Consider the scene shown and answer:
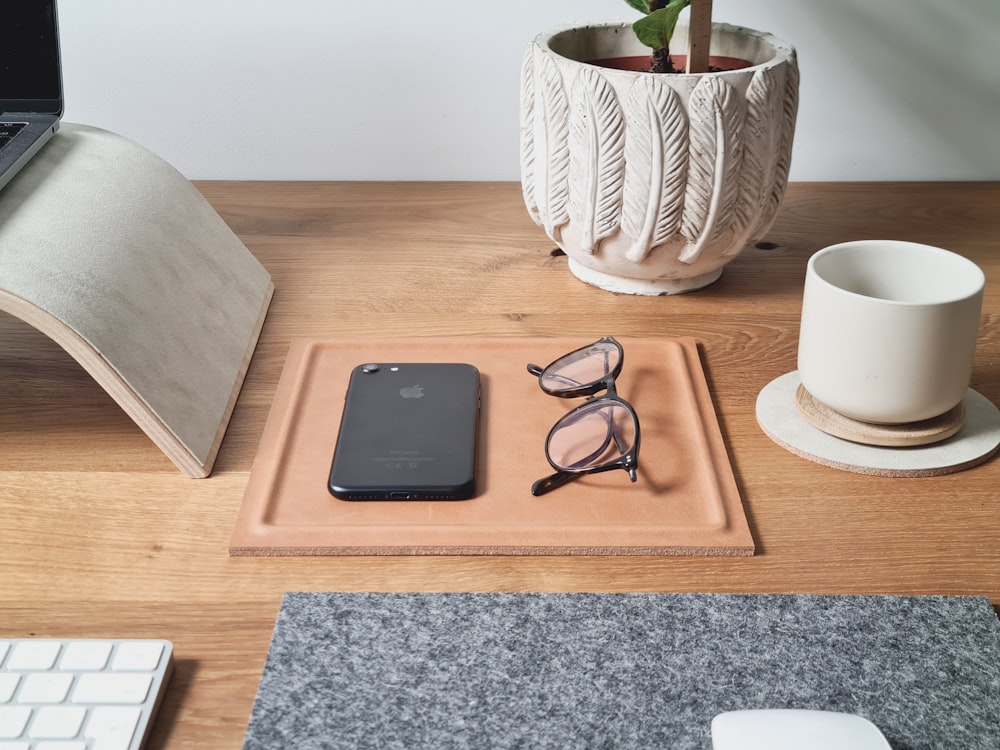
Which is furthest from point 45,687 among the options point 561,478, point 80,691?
point 561,478

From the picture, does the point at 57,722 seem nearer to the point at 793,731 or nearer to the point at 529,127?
the point at 793,731

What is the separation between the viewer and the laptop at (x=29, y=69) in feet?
2.27

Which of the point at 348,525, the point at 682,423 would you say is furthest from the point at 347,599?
the point at 682,423

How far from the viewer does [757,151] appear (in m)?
0.66

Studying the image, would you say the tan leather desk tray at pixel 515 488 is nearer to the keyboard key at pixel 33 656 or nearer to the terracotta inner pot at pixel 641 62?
the keyboard key at pixel 33 656

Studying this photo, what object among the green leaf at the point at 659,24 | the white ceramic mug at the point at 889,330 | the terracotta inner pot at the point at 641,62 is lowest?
the white ceramic mug at the point at 889,330

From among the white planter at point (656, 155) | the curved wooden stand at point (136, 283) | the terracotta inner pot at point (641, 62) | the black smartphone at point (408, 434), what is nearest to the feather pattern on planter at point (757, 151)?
the white planter at point (656, 155)

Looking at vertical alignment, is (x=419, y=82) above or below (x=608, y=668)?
above

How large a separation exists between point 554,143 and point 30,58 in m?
0.40

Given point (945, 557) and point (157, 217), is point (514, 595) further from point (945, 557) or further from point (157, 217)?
point (157, 217)

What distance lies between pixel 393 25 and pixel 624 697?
0.71 metres

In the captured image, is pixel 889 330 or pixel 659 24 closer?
pixel 889 330

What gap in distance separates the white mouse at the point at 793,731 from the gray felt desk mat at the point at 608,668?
0.02 metres

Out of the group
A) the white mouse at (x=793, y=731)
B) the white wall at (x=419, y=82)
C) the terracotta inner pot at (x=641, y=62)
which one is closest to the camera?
the white mouse at (x=793, y=731)
